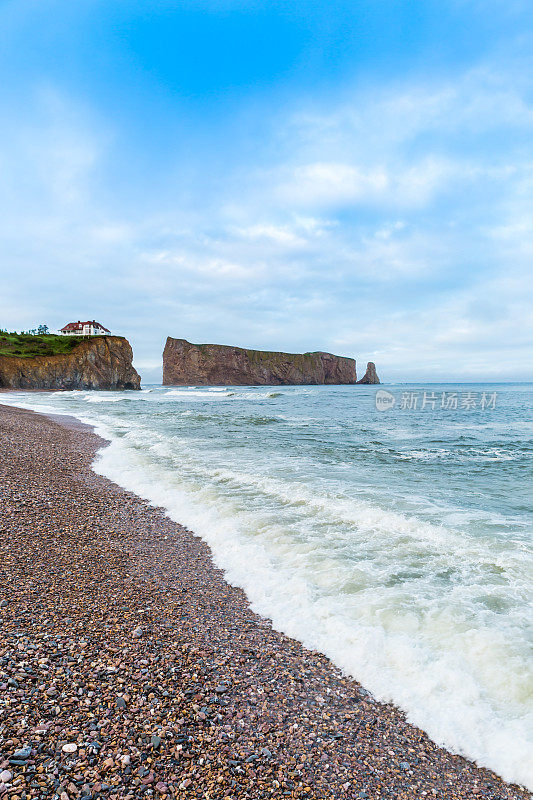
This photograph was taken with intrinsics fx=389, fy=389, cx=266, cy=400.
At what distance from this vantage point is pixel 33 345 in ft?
284

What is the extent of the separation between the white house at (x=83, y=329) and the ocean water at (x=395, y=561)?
406 ft

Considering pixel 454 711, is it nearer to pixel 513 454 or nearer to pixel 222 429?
pixel 513 454

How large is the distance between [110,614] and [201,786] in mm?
2045

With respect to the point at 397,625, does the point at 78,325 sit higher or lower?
higher

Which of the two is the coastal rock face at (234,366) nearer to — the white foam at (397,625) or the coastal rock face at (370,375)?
the coastal rock face at (370,375)

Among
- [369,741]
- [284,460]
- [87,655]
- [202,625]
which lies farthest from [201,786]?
[284,460]

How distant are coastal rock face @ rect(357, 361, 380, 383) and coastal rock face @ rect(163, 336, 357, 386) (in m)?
23.5

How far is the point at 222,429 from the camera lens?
21.8m

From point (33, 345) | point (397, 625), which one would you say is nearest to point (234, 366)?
point (33, 345)

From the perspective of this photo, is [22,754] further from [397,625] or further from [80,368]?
[80,368]

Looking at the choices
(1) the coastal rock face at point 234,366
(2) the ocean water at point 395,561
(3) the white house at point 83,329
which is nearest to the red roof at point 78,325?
(3) the white house at point 83,329

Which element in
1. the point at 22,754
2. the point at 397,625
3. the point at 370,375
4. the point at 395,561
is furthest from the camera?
the point at 370,375

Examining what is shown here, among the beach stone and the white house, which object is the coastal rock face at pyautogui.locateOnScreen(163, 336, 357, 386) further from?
the beach stone

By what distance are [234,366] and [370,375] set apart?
67.9 meters
